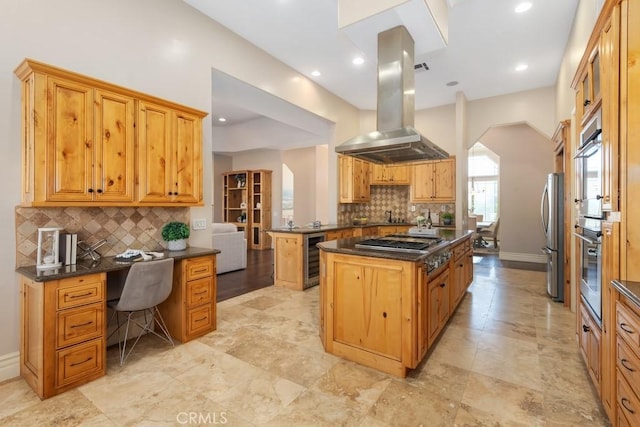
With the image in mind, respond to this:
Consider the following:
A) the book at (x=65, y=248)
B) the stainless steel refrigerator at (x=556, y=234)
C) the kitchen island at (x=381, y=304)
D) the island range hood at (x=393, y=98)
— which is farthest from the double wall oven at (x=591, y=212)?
the book at (x=65, y=248)

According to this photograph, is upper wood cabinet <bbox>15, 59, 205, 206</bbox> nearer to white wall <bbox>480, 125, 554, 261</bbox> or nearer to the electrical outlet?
the electrical outlet

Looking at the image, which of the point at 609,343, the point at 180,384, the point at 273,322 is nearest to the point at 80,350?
the point at 180,384

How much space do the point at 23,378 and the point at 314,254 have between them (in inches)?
138

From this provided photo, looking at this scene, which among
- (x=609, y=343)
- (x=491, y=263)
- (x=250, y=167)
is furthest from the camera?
(x=250, y=167)

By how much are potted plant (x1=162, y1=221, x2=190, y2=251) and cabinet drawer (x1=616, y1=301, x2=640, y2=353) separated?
10.6 ft

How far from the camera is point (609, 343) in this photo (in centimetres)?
168

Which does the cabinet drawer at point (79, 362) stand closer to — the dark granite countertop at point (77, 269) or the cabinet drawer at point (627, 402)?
the dark granite countertop at point (77, 269)

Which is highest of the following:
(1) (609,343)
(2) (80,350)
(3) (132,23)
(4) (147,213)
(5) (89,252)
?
(3) (132,23)

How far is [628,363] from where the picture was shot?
1411 millimetres

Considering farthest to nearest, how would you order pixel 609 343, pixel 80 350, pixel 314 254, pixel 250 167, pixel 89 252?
pixel 250 167
pixel 314 254
pixel 89 252
pixel 80 350
pixel 609 343

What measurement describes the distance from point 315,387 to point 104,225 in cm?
228

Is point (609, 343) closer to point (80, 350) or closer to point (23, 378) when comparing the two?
point (80, 350)

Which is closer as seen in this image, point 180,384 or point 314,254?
point 180,384

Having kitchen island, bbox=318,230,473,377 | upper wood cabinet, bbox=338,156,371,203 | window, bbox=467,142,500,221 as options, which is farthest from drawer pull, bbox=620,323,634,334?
window, bbox=467,142,500,221
